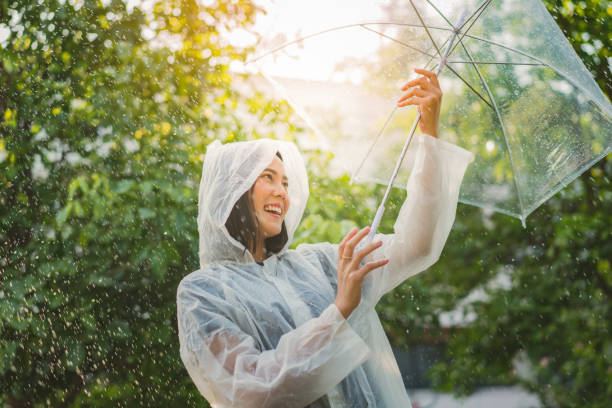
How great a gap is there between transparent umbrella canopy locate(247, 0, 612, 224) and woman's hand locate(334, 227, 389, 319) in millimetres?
496

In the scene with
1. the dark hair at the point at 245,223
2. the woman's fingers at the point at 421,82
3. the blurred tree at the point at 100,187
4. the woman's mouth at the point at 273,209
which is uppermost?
the woman's fingers at the point at 421,82

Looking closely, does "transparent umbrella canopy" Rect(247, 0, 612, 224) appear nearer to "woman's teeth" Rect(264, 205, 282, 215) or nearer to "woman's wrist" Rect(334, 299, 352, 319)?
"woman's teeth" Rect(264, 205, 282, 215)

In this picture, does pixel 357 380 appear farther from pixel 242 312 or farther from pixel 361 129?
pixel 361 129

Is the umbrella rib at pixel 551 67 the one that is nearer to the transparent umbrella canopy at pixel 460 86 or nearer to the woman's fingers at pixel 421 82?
the transparent umbrella canopy at pixel 460 86

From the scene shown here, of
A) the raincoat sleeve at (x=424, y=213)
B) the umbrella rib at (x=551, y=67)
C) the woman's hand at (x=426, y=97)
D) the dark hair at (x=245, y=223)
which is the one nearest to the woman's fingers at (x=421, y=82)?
the woman's hand at (x=426, y=97)

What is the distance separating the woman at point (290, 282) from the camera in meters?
1.12

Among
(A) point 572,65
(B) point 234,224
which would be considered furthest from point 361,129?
(A) point 572,65

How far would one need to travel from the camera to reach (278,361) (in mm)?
1127

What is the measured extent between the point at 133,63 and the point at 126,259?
0.83 metres

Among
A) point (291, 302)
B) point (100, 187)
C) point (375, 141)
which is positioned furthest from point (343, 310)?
point (100, 187)

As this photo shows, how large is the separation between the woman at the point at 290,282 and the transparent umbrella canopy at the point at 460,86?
0.17 m

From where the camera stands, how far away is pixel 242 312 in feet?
4.21

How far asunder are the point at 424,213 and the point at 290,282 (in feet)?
1.22

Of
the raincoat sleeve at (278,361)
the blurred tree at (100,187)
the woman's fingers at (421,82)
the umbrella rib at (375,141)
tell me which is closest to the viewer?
the raincoat sleeve at (278,361)
